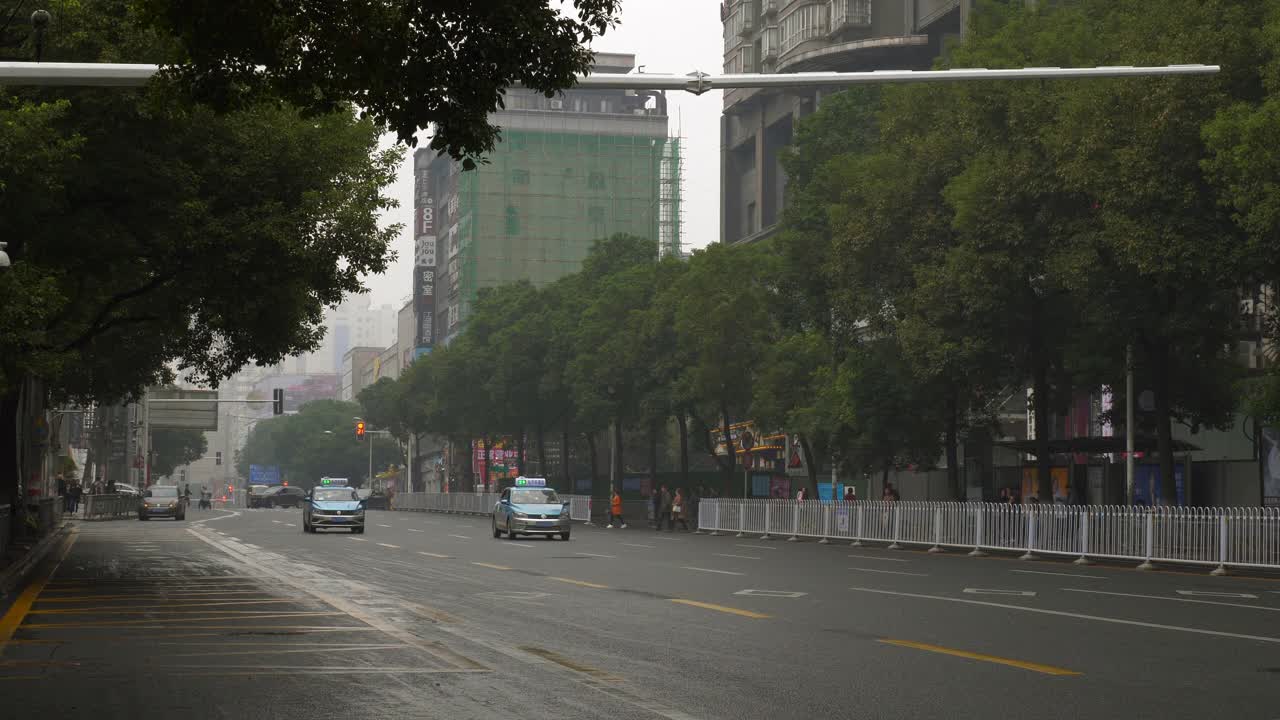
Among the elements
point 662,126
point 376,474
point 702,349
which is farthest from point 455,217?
point 702,349

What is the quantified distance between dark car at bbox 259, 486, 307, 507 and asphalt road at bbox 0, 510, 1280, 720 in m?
95.8

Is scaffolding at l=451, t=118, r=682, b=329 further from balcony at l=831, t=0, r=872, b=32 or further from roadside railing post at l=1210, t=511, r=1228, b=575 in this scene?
roadside railing post at l=1210, t=511, r=1228, b=575

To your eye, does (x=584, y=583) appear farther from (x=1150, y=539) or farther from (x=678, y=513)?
(x=678, y=513)

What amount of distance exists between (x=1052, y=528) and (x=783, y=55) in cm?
5839

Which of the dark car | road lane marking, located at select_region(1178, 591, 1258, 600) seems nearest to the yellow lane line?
road lane marking, located at select_region(1178, 591, 1258, 600)

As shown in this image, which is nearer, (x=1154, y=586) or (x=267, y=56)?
(x=267, y=56)

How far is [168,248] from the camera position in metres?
22.8

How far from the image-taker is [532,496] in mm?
44625

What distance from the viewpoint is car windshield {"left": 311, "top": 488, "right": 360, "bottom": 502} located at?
4888cm

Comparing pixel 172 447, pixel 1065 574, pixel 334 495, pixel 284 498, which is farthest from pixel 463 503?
pixel 1065 574

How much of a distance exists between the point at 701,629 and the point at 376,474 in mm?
153626

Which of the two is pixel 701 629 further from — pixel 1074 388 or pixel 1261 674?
pixel 1074 388

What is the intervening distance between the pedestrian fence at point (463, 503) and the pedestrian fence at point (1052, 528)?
20358mm

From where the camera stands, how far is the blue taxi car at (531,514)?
143 feet
